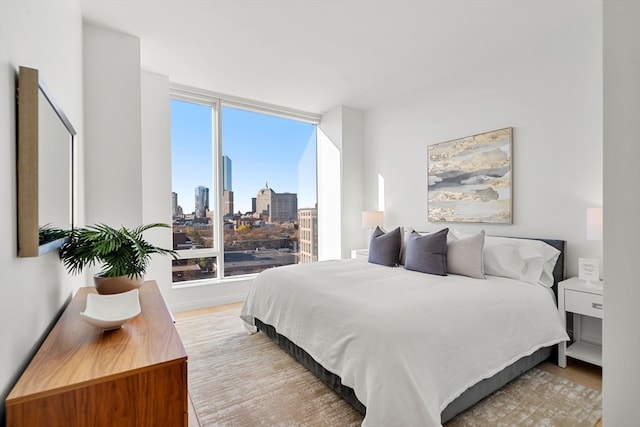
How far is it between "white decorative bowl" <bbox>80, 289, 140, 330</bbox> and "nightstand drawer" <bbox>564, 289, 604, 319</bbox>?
2.88 meters

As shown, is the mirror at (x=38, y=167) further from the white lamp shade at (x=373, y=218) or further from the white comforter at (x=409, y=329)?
the white lamp shade at (x=373, y=218)

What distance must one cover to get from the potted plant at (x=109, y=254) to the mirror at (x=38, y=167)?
12cm

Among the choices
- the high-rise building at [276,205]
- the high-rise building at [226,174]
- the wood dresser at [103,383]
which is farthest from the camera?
the high-rise building at [276,205]

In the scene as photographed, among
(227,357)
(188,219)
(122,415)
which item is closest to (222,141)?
(188,219)

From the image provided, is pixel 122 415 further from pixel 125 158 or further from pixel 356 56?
pixel 356 56

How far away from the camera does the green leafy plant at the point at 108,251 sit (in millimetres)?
1459

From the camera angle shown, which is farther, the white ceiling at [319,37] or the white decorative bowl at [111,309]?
the white ceiling at [319,37]

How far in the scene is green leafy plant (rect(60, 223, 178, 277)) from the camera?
1.46 m

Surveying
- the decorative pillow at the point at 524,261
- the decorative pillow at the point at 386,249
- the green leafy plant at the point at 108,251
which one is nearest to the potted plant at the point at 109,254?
the green leafy plant at the point at 108,251

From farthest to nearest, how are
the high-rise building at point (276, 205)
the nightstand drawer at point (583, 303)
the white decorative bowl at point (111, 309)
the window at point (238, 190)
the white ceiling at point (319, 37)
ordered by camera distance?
the high-rise building at point (276, 205)
the window at point (238, 190)
the white ceiling at point (319, 37)
the nightstand drawer at point (583, 303)
the white decorative bowl at point (111, 309)

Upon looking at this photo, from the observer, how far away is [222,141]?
4402 millimetres

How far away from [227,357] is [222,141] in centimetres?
291

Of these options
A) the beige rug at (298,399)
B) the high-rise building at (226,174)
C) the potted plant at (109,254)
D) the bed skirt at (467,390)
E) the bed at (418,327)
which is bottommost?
the beige rug at (298,399)
